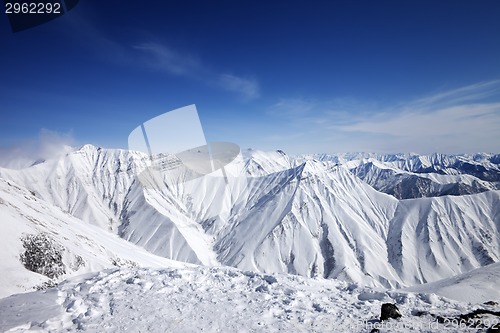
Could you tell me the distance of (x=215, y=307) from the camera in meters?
13.1

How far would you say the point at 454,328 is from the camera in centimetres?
1049

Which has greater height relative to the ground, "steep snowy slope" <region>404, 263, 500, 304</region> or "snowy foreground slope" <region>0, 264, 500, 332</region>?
"snowy foreground slope" <region>0, 264, 500, 332</region>

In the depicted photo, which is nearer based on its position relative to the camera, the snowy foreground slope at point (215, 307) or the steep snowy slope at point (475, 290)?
the snowy foreground slope at point (215, 307)

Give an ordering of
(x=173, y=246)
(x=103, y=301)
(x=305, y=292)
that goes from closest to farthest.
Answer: (x=103, y=301) < (x=305, y=292) < (x=173, y=246)

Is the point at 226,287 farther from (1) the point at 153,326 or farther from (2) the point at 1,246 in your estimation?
(2) the point at 1,246

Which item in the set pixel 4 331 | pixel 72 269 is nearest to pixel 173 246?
pixel 72 269

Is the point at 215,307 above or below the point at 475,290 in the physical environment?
above

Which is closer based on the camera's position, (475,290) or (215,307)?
(215,307)

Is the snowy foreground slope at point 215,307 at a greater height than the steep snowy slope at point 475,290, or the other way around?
the snowy foreground slope at point 215,307

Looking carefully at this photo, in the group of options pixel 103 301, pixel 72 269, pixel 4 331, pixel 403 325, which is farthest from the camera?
pixel 72 269

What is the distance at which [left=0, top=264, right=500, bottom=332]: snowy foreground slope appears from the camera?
11094mm

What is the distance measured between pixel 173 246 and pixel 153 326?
647ft

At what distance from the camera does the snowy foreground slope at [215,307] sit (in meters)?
11.1

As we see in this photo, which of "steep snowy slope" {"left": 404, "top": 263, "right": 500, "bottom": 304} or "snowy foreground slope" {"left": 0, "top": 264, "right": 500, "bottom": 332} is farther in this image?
"steep snowy slope" {"left": 404, "top": 263, "right": 500, "bottom": 304}
